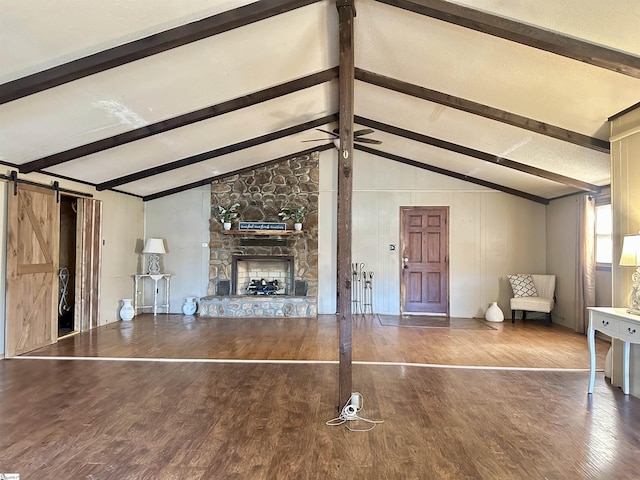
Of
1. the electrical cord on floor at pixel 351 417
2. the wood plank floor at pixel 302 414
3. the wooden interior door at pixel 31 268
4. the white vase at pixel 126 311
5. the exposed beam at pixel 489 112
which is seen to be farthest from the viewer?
the white vase at pixel 126 311

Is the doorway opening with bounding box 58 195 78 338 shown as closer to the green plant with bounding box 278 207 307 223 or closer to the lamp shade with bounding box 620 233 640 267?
the green plant with bounding box 278 207 307 223

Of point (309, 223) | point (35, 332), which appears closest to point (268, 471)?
point (35, 332)

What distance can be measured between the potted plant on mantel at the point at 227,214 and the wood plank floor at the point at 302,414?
9.95 feet

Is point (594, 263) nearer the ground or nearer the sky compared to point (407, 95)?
nearer the ground

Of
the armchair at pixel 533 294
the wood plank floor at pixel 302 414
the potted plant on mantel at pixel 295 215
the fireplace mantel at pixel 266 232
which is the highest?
the potted plant on mantel at pixel 295 215

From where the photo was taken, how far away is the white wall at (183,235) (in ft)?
26.5

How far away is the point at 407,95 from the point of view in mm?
5023

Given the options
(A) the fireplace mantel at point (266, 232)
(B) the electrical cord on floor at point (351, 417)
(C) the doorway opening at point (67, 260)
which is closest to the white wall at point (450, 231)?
(A) the fireplace mantel at point (266, 232)

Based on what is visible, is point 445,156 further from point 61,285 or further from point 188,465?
point 61,285

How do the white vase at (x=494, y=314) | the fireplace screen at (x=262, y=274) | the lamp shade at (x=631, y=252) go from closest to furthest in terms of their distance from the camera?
1. the lamp shade at (x=631, y=252)
2. the white vase at (x=494, y=314)
3. the fireplace screen at (x=262, y=274)

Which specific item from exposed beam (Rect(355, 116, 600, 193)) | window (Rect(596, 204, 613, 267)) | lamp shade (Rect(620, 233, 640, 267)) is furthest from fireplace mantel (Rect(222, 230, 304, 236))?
lamp shade (Rect(620, 233, 640, 267))

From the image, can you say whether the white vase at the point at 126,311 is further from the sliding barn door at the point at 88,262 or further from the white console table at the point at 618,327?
the white console table at the point at 618,327

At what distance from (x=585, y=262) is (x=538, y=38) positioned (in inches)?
172

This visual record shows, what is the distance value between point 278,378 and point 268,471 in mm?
1637
